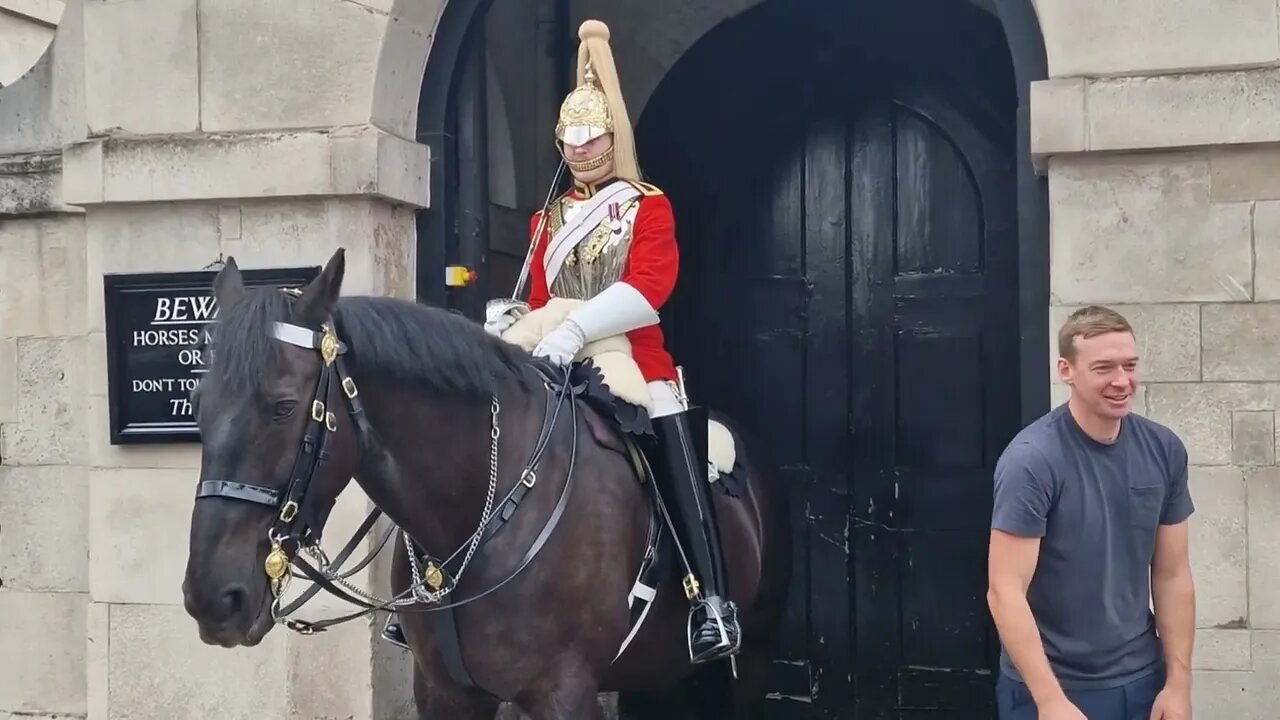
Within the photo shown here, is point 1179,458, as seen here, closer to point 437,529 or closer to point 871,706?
point 437,529

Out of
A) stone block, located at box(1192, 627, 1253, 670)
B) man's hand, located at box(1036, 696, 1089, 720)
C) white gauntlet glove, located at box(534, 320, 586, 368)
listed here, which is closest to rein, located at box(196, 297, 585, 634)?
Result: white gauntlet glove, located at box(534, 320, 586, 368)

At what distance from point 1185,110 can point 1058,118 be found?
1.30ft

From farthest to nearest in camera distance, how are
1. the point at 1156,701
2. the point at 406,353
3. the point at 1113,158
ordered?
1. the point at 1113,158
2. the point at 406,353
3. the point at 1156,701

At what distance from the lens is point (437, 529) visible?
3850mm

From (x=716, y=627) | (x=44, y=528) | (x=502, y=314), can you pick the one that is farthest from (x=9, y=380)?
(x=716, y=627)

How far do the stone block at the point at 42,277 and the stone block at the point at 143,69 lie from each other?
495 mm

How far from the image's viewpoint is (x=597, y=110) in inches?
185

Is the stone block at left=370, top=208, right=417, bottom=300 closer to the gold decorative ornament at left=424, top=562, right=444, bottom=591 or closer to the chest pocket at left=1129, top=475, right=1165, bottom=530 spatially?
the gold decorative ornament at left=424, top=562, right=444, bottom=591

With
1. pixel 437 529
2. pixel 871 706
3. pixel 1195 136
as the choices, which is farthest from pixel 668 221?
pixel 871 706

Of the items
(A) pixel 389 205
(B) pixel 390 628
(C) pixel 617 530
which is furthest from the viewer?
(A) pixel 389 205

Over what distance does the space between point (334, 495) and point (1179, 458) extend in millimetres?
2022

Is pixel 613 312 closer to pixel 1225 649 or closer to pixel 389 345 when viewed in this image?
pixel 389 345

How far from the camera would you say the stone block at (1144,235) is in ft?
15.5

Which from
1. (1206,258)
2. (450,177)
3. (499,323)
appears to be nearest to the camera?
(499,323)
